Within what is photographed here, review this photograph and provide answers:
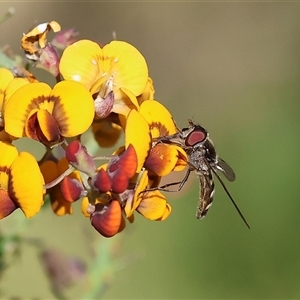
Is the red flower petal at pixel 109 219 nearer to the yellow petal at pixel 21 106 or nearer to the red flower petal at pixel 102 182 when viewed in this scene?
the red flower petal at pixel 102 182

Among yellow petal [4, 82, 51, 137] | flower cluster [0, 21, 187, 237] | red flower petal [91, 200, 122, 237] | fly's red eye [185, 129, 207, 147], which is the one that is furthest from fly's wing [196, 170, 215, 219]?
yellow petal [4, 82, 51, 137]

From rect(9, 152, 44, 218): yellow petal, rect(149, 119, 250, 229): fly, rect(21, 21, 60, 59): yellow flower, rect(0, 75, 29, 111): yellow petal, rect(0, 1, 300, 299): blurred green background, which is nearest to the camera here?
rect(9, 152, 44, 218): yellow petal

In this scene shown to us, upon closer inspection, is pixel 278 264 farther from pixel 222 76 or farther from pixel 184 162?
pixel 184 162

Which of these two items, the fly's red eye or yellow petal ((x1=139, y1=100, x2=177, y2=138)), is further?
the fly's red eye

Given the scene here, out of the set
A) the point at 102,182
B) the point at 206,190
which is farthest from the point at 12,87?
the point at 206,190

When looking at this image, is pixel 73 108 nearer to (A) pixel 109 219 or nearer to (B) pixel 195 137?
(A) pixel 109 219

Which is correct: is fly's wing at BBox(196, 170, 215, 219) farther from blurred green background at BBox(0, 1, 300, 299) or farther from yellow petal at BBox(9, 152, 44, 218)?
yellow petal at BBox(9, 152, 44, 218)

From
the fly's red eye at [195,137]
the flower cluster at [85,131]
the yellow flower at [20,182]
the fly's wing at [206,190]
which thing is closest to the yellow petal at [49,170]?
the flower cluster at [85,131]

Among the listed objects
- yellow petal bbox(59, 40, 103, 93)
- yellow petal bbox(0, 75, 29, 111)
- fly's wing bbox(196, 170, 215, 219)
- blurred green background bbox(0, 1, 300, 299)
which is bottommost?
blurred green background bbox(0, 1, 300, 299)
